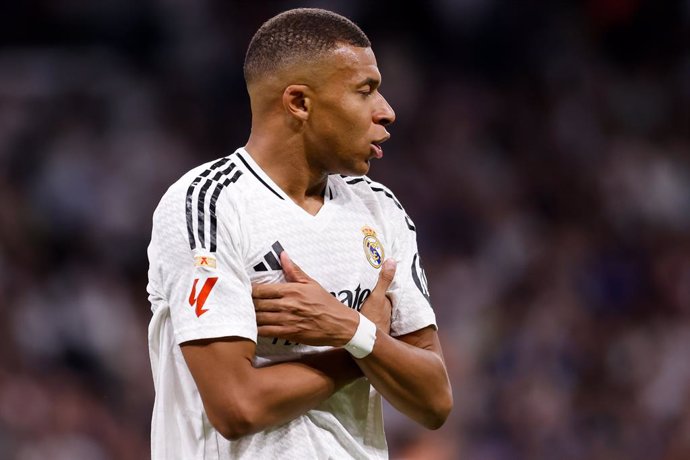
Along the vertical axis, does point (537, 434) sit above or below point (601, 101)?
below

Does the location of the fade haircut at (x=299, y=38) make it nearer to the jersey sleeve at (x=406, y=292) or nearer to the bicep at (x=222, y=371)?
the jersey sleeve at (x=406, y=292)

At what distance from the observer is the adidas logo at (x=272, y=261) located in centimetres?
301

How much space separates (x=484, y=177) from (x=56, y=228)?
3.36 m

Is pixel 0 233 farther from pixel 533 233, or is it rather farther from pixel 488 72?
pixel 488 72

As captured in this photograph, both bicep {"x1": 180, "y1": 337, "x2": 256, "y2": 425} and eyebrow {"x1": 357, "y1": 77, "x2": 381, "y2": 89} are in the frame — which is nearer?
bicep {"x1": 180, "y1": 337, "x2": 256, "y2": 425}

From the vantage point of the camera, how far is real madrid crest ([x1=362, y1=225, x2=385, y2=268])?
3.23 metres

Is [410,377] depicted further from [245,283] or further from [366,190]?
[366,190]

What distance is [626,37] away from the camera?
412 inches

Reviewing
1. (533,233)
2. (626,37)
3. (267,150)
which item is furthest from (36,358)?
(626,37)

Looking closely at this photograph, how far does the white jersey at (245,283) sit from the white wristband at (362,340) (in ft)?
0.52

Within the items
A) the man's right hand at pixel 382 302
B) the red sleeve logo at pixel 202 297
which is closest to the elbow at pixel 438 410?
the man's right hand at pixel 382 302

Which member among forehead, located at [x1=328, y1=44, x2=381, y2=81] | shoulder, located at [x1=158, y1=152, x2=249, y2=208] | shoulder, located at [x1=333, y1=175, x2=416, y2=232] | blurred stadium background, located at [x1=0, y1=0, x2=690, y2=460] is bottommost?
blurred stadium background, located at [x1=0, y1=0, x2=690, y2=460]

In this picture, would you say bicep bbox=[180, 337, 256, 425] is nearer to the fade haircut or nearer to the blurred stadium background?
the fade haircut

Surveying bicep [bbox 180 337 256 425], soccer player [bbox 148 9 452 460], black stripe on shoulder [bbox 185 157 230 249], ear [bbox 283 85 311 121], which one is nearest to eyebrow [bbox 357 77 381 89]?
soccer player [bbox 148 9 452 460]
